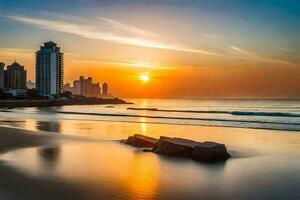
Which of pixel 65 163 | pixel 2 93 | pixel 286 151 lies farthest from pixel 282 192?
pixel 2 93

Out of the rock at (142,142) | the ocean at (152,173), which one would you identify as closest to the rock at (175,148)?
the ocean at (152,173)

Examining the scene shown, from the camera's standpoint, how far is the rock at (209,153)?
1706 centimetres

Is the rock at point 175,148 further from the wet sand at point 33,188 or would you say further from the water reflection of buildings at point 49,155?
the wet sand at point 33,188

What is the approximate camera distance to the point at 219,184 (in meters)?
12.3

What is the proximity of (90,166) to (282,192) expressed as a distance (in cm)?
729

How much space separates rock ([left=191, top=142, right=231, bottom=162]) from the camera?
1706cm

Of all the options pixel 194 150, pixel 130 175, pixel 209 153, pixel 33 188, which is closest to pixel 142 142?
pixel 194 150

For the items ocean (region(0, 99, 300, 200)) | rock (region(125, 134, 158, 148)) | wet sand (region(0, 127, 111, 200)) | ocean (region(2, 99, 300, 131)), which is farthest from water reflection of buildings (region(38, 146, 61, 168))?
ocean (region(2, 99, 300, 131))

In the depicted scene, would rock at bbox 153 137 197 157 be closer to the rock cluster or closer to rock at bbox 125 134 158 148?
the rock cluster

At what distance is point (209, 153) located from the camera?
17.1 metres

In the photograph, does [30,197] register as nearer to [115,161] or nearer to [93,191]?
[93,191]

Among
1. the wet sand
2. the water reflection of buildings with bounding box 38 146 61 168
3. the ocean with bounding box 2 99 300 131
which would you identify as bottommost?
the ocean with bounding box 2 99 300 131

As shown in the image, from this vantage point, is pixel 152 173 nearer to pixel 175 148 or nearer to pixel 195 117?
pixel 175 148

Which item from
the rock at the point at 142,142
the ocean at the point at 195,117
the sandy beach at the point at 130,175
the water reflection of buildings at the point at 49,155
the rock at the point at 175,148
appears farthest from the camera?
the ocean at the point at 195,117
